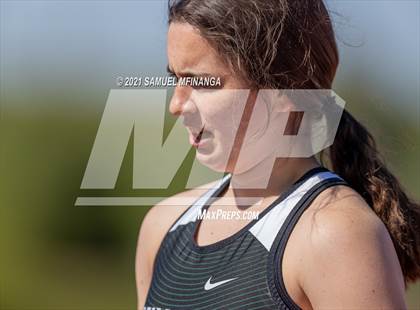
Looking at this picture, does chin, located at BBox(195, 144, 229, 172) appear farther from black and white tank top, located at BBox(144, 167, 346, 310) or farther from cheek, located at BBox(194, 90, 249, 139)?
black and white tank top, located at BBox(144, 167, 346, 310)

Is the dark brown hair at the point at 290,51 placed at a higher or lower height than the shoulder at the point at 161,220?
higher

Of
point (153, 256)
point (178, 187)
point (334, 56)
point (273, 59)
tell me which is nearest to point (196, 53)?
point (273, 59)

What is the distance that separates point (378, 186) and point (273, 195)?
0.68ft

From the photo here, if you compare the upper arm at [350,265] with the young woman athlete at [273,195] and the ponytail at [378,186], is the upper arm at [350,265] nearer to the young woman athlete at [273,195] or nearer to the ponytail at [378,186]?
the young woman athlete at [273,195]

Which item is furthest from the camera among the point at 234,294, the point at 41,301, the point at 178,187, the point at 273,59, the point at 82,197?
the point at 82,197

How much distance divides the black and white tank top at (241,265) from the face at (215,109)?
0.14 m

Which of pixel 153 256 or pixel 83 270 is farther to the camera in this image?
pixel 83 270

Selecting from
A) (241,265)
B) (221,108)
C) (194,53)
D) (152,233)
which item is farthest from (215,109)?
(152,233)

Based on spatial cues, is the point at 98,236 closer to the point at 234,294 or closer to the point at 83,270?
the point at 83,270

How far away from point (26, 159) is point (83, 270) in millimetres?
659

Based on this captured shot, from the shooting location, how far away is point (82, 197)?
12.8 ft

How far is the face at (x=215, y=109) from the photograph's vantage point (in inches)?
54.1

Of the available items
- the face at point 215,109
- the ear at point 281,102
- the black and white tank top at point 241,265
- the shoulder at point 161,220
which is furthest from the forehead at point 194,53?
the shoulder at point 161,220

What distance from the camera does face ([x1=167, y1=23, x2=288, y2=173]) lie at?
54.1 inches
